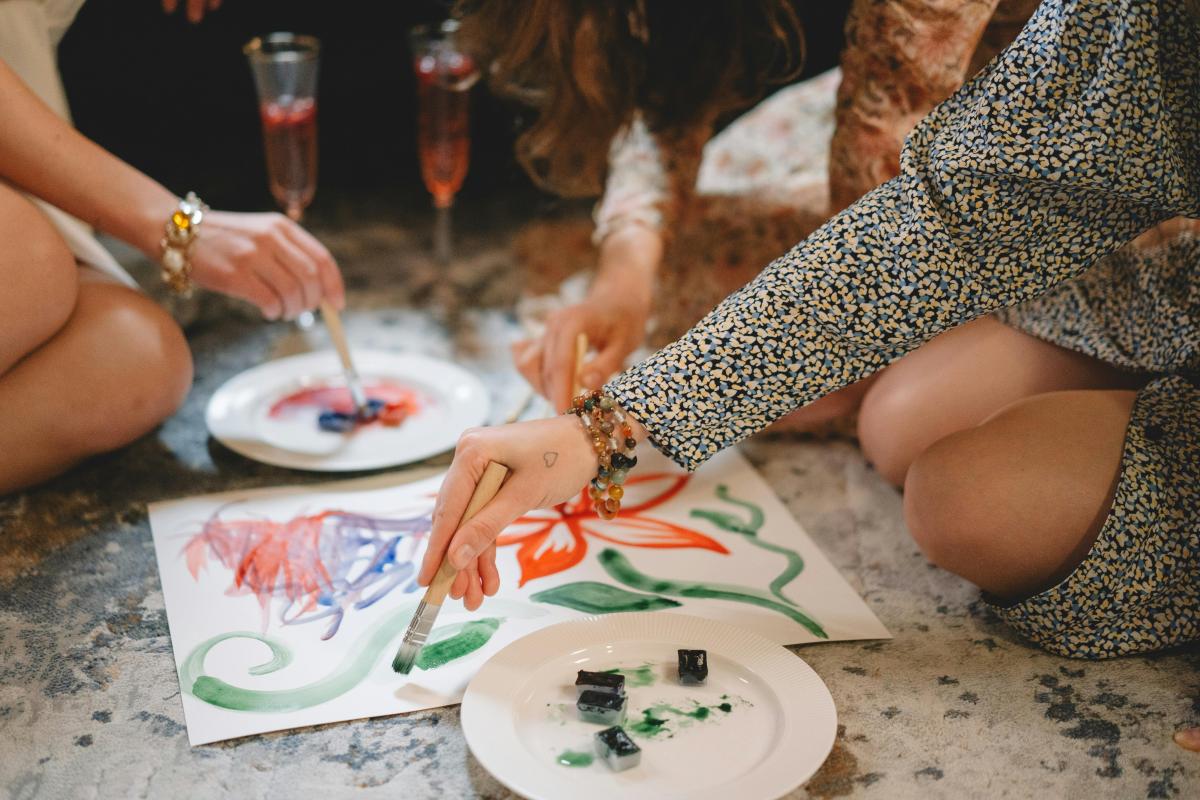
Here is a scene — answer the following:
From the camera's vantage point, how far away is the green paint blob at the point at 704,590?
1.12m

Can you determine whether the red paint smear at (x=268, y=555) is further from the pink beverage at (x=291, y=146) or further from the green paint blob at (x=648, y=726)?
the pink beverage at (x=291, y=146)

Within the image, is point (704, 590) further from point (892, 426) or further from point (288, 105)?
point (288, 105)

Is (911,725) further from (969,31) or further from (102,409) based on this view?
(102,409)

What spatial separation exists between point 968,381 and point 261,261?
84cm

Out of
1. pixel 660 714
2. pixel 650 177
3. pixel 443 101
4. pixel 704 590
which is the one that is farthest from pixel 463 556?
pixel 443 101

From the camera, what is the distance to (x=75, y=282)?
1.27 meters

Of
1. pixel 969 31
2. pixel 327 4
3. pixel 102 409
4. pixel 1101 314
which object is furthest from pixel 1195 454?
pixel 327 4

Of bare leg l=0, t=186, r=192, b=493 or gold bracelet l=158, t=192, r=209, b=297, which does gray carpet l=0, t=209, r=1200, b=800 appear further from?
gold bracelet l=158, t=192, r=209, b=297

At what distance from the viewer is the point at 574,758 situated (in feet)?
2.90

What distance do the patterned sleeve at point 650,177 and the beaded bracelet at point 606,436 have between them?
639 millimetres

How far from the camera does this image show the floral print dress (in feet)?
2.93

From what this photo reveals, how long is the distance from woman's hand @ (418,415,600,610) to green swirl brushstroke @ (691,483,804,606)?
325 millimetres

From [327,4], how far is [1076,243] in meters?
1.75

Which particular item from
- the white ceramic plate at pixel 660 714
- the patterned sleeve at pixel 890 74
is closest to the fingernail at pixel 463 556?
the white ceramic plate at pixel 660 714
